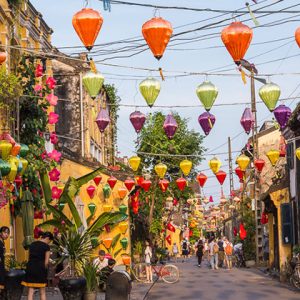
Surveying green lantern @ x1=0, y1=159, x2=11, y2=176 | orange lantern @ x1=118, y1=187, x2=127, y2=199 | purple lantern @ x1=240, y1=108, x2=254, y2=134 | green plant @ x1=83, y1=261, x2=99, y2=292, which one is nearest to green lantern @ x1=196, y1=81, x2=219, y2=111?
purple lantern @ x1=240, y1=108, x2=254, y2=134

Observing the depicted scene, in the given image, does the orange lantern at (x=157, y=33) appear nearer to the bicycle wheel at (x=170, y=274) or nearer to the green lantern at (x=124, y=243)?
the bicycle wheel at (x=170, y=274)

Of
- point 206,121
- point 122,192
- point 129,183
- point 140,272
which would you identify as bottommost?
point 140,272

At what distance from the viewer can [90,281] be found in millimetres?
18766

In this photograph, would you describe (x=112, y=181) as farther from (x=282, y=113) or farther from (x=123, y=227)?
(x=282, y=113)

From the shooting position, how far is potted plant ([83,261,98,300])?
18500 mm

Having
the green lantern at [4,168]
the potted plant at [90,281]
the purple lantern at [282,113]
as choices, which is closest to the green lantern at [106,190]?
the potted plant at [90,281]

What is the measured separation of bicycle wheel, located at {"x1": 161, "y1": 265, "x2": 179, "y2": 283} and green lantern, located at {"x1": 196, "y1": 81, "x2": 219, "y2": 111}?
1681 centimetres

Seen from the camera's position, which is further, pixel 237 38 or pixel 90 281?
pixel 90 281

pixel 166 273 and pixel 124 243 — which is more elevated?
pixel 124 243

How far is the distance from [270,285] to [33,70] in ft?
38.6

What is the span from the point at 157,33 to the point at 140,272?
2174 centimetres

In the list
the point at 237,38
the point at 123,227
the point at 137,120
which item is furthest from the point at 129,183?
the point at 237,38

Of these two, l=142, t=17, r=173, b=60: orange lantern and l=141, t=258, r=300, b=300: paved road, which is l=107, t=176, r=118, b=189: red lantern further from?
l=142, t=17, r=173, b=60: orange lantern

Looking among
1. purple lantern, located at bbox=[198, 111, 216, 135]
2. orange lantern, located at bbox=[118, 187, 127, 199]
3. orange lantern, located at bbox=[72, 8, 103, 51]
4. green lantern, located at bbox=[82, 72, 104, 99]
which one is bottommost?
orange lantern, located at bbox=[118, 187, 127, 199]
